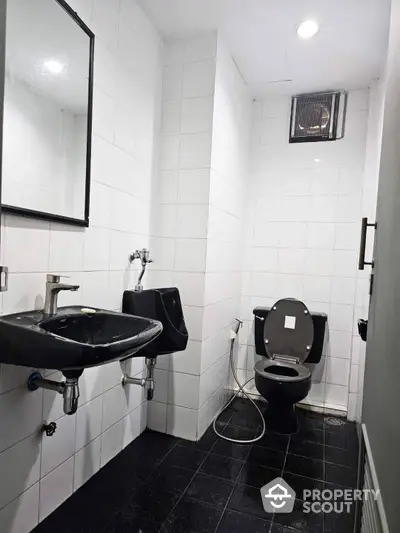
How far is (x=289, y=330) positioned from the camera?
7.79ft

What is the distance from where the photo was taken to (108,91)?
1582mm

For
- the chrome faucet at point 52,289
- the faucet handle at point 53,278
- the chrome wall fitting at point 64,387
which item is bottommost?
the chrome wall fitting at point 64,387

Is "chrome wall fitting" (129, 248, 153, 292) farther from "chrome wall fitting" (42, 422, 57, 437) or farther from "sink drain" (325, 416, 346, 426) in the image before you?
"sink drain" (325, 416, 346, 426)

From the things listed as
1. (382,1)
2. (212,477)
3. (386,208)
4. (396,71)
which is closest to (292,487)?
(212,477)

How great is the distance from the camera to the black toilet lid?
2342 mm

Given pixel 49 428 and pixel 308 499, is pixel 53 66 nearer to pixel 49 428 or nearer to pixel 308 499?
pixel 49 428

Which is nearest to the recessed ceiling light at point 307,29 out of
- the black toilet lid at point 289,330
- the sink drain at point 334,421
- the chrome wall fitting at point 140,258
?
the chrome wall fitting at point 140,258

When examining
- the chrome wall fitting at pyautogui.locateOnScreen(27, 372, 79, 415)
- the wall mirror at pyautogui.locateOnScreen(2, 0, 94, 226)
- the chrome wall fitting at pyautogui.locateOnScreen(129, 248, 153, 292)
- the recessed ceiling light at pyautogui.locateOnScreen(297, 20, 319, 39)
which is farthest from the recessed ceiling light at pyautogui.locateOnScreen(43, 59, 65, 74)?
the recessed ceiling light at pyautogui.locateOnScreen(297, 20, 319, 39)

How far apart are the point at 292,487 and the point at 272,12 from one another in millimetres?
2350

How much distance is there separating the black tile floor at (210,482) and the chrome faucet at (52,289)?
85 centimetres

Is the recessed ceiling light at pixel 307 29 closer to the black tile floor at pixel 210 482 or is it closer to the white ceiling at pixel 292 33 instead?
the white ceiling at pixel 292 33

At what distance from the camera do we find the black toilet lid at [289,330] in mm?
2342

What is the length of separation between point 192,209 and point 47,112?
908mm

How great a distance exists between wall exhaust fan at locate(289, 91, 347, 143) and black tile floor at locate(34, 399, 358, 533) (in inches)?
80.3
